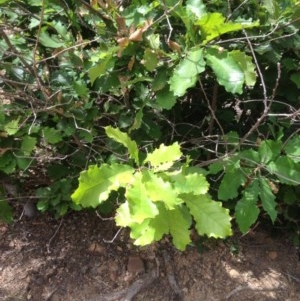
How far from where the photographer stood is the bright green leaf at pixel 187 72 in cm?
144

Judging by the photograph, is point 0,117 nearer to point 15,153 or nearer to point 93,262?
point 15,153

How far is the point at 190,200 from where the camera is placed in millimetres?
1403

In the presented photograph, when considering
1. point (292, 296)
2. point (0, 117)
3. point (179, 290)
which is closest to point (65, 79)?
point (0, 117)

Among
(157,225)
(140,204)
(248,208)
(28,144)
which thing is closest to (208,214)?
(157,225)

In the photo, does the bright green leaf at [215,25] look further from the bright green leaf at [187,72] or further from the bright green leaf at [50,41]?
the bright green leaf at [50,41]

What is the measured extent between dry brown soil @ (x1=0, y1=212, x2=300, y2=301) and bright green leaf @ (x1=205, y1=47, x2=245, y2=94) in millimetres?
1211

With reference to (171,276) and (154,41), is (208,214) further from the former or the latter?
(171,276)

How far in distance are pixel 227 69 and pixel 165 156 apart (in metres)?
0.38

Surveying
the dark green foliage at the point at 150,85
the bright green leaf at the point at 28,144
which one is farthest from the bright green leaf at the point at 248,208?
the bright green leaf at the point at 28,144

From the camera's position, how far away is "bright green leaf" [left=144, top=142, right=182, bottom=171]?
4.38 feet

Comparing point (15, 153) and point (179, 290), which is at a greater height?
point (15, 153)

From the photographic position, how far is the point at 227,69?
4.77 ft

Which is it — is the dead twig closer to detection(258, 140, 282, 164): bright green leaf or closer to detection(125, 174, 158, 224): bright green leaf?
detection(258, 140, 282, 164): bright green leaf

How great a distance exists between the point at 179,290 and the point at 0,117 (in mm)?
1261
